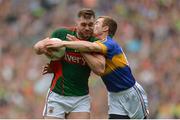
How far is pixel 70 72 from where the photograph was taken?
6512 millimetres

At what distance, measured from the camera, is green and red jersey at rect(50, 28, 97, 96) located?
6457mm

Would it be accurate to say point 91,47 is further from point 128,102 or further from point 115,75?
point 128,102

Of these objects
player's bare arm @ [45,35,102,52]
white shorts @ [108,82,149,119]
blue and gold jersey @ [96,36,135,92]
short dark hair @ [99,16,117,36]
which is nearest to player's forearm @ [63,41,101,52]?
player's bare arm @ [45,35,102,52]

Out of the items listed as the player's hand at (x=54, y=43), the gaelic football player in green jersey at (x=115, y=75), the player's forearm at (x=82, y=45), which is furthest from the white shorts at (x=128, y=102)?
the player's hand at (x=54, y=43)

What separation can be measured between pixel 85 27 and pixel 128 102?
2.89 feet

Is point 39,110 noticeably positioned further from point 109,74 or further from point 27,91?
point 109,74

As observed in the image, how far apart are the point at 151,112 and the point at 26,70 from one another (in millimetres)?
2562

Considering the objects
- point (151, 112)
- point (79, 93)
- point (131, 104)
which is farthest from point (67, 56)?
point (151, 112)

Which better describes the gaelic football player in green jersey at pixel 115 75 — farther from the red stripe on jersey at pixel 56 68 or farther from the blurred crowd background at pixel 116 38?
the blurred crowd background at pixel 116 38

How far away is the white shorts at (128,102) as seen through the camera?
6512mm

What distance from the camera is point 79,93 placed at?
6574 mm

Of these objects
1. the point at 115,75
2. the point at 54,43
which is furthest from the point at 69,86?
the point at 54,43

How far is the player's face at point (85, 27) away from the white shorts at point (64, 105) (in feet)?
2.16

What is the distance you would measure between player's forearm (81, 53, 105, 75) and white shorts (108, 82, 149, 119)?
0.47m
